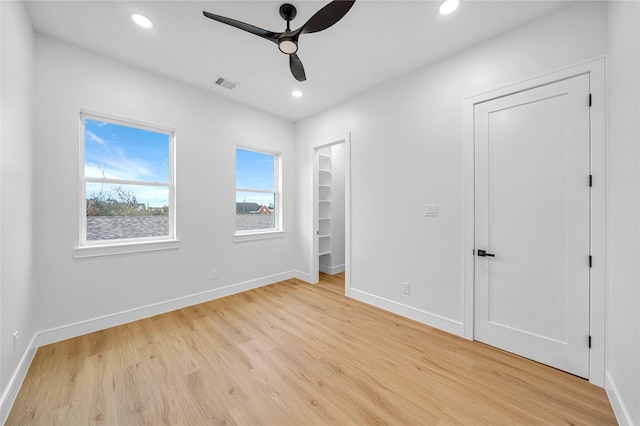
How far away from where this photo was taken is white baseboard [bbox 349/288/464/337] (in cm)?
246

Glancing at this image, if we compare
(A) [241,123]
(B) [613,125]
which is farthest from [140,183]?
(B) [613,125]

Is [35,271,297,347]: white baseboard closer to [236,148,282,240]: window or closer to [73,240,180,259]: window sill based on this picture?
[73,240,180,259]: window sill

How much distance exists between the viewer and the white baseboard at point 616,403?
1.36 metres

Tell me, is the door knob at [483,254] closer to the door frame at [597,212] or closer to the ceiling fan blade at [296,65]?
the door frame at [597,212]

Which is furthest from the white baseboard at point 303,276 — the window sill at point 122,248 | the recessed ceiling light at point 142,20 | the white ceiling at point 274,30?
the recessed ceiling light at point 142,20

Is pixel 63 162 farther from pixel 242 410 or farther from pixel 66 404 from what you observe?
pixel 242 410

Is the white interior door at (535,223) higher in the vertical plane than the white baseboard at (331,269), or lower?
higher

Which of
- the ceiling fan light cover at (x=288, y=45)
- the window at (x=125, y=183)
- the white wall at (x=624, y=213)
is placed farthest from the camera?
the window at (x=125, y=183)

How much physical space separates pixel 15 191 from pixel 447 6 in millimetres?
3554

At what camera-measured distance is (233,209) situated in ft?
11.8

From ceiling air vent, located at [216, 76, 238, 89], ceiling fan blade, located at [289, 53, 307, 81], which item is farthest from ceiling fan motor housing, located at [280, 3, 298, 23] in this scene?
ceiling air vent, located at [216, 76, 238, 89]

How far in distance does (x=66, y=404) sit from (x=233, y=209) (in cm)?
243

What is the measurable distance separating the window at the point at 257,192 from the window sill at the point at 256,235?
28 mm

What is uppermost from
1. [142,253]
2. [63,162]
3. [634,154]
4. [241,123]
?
[241,123]
